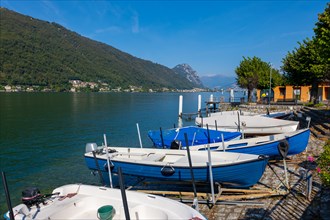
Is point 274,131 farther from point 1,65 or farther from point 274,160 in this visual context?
point 1,65

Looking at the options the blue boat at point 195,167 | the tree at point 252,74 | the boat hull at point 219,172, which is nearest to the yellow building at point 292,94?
the tree at point 252,74

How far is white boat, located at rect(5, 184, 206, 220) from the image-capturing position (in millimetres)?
5533

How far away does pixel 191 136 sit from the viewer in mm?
16422

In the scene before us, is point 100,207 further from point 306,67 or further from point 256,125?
point 306,67

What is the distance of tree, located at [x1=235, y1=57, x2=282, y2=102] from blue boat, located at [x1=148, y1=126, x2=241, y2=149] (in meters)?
31.4

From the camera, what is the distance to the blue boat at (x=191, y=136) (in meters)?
15.9

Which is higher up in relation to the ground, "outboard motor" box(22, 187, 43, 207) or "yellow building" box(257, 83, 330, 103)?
"yellow building" box(257, 83, 330, 103)

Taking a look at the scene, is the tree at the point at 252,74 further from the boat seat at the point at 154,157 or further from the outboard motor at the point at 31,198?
the outboard motor at the point at 31,198

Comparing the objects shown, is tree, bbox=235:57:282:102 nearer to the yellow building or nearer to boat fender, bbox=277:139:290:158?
the yellow building

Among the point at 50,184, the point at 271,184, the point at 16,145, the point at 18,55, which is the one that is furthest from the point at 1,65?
the point at 271,184

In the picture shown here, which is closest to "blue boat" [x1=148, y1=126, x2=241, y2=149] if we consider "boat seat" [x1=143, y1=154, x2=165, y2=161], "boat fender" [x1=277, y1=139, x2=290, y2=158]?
"boat seat" [x1=143, y1=154, x2=165, y2=161]

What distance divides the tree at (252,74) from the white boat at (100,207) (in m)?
42.2

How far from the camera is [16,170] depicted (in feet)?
52.3

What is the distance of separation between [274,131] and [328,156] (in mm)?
12247
